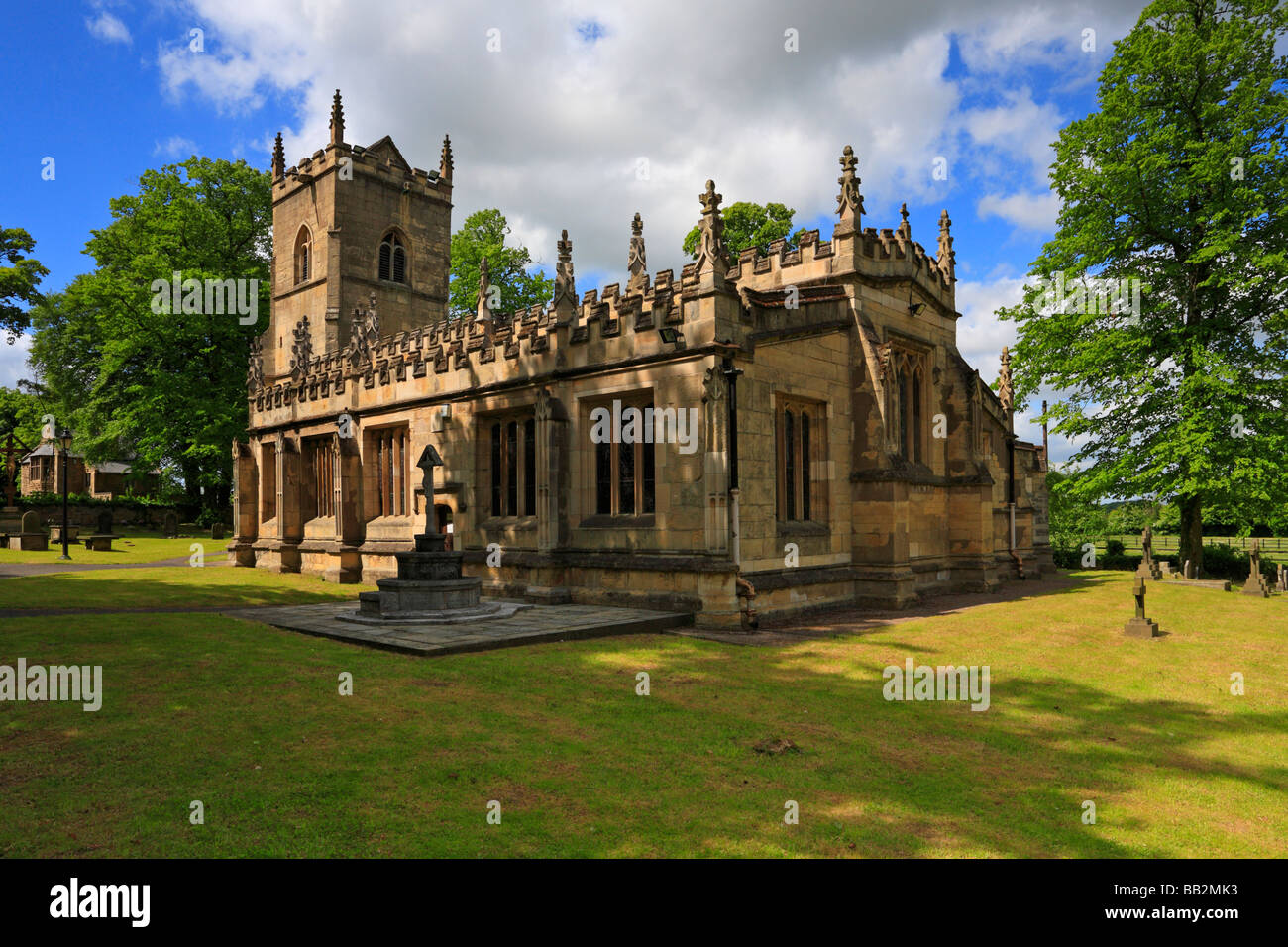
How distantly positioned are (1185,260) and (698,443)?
19255 millimetres

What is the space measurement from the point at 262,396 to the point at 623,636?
23465mm

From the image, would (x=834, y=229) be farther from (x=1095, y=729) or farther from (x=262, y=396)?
(x=262, y=396)

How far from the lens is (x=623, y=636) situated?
13328 millimetres

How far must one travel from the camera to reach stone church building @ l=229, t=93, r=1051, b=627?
15164 millimetres

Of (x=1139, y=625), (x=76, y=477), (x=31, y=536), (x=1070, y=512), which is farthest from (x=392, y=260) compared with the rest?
(x=76, y=477)

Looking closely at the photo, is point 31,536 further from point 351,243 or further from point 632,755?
point 632,755

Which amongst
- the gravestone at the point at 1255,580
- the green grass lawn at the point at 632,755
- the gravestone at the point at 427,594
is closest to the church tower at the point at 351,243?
the gravestone at the point at 427,594

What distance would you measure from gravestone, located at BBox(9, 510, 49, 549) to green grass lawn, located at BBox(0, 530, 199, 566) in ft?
0.97

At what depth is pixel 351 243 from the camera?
37.2 meters

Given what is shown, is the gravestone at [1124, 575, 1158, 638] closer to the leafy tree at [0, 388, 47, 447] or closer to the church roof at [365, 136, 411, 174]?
the church roof at [365, 136, 411, 174]

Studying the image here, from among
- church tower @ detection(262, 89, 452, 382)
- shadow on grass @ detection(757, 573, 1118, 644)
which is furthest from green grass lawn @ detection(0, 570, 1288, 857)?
church tower @ detection(262, 89, 452, 382)

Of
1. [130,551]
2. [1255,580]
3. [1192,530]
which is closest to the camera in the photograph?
[1255,580]

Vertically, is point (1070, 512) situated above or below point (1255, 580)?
above

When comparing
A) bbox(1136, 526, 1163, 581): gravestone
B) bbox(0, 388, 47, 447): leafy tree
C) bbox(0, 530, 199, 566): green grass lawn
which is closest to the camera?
bbox(1136, 526, 1163, 581): gravestone
